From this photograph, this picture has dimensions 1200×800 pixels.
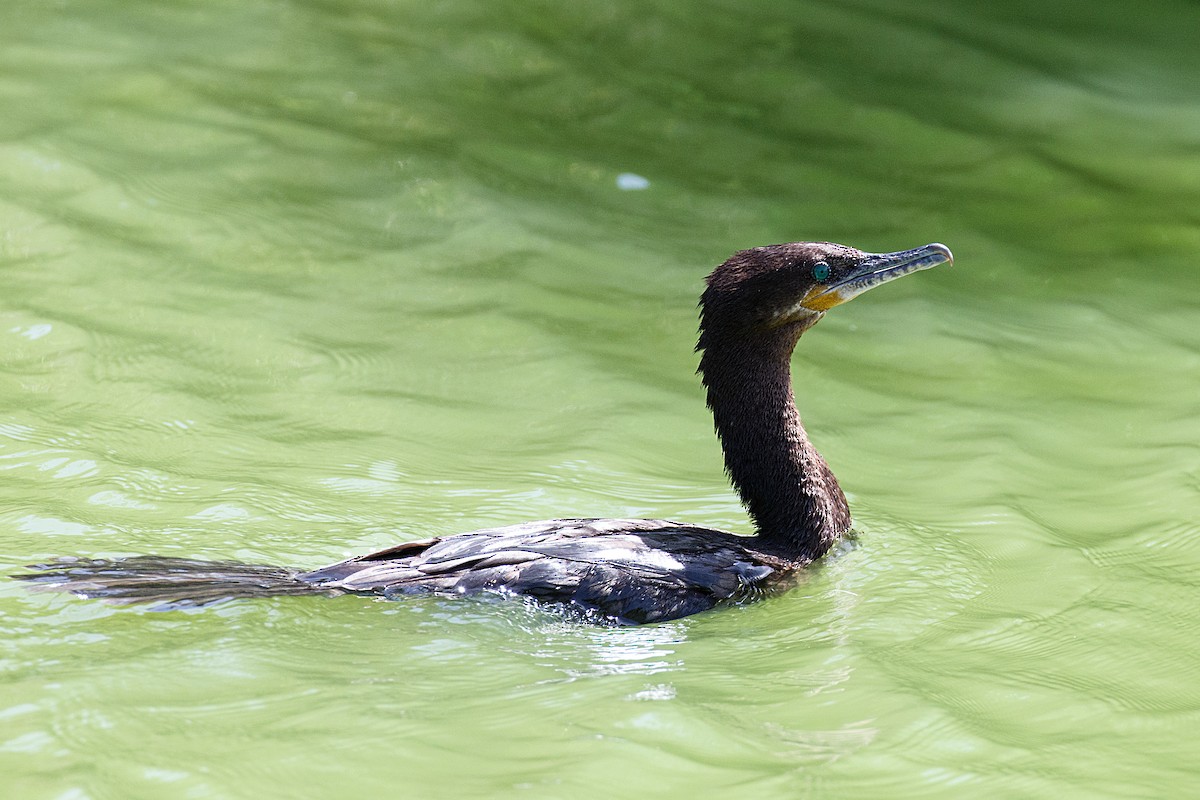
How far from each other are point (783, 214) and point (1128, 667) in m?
5.21

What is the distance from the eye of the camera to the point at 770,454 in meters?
5.91

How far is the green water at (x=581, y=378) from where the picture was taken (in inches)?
166

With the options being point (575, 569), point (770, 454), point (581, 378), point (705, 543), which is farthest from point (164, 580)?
point (581, 378)

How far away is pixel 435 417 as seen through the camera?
7.05 metres

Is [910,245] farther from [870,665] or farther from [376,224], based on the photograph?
[870,665]

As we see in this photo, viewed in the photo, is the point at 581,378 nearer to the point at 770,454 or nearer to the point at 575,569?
the point at 770,454

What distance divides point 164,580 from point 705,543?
2041mm

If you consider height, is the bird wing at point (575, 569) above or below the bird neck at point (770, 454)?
below

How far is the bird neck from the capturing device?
19.1 ft

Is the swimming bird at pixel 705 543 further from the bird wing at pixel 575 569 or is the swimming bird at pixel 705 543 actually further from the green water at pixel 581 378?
the green water at pixel 581 378

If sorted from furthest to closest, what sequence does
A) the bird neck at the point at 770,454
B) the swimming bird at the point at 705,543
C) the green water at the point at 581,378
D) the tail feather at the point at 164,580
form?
the bird neck at the point at 770,454
the swimming bird at the point at 705,543
the tail feather at the point at 164,580
the green water at the point at 581,378

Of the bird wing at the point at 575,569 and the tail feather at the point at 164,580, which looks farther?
the bird wing at the point at 575,569

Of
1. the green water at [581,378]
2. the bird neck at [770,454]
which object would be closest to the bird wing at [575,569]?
the green water at [581,378]

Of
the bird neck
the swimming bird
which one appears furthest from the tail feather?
the bird neck
